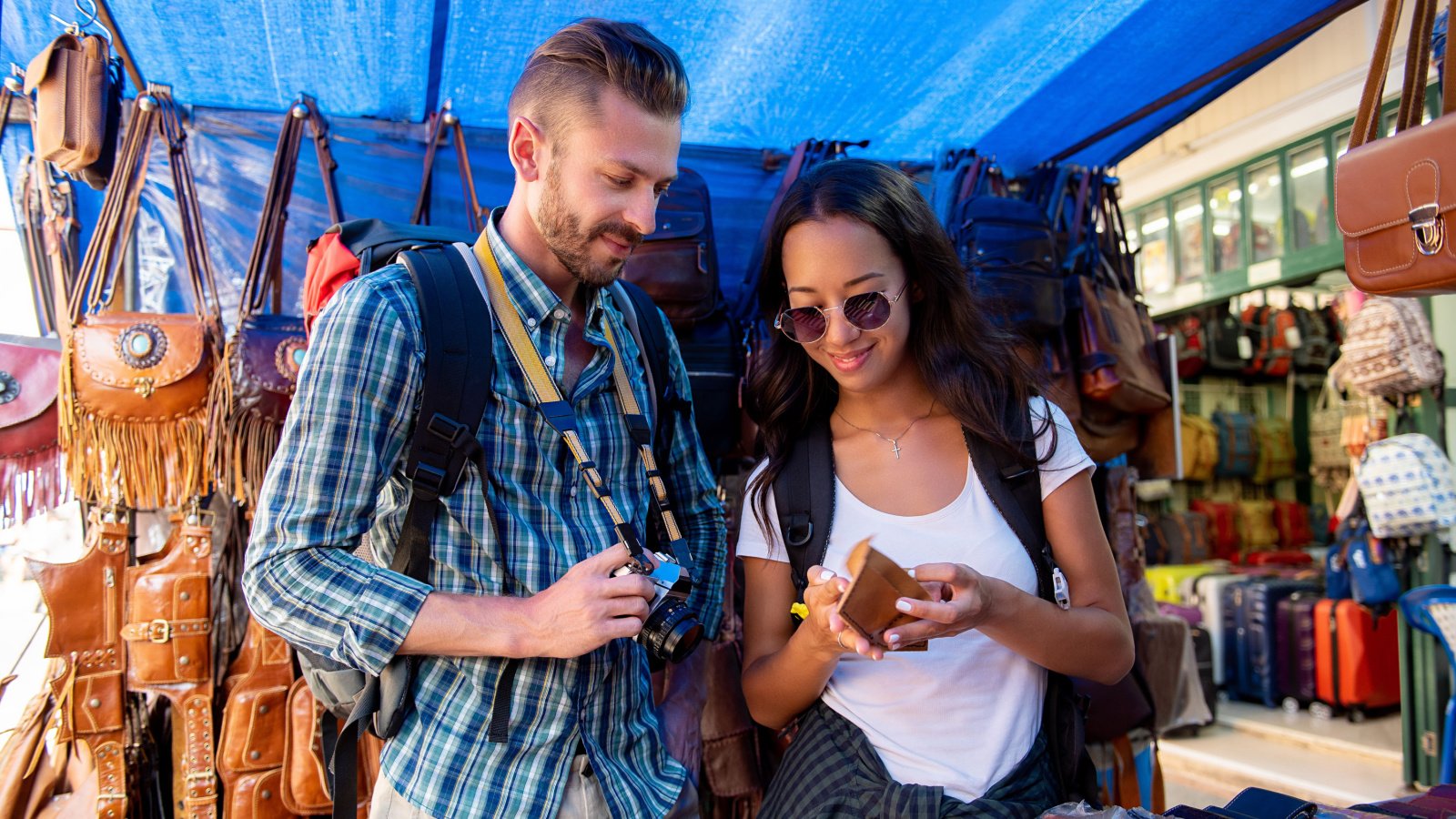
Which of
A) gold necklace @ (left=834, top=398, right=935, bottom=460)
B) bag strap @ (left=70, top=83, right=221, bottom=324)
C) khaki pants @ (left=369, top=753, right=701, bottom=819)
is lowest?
khaki pants @ (left=369, top=753, right=701, bottom=819)

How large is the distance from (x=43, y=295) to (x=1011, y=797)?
279cm

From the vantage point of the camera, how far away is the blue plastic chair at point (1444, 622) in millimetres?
4445

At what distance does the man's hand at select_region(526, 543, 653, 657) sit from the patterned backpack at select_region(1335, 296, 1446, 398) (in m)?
5.28

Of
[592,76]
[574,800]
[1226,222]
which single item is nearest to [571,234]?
[592,76]

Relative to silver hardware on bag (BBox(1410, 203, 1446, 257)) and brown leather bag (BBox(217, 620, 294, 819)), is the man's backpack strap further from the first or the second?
silver hardware on bag (BBox(1410, 203, 1446, 257))

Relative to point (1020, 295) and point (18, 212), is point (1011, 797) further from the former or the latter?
point (18, 212)

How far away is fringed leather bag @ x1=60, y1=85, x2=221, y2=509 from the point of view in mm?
2279

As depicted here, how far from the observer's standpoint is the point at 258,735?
7.71 ft

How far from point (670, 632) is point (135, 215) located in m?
2.12

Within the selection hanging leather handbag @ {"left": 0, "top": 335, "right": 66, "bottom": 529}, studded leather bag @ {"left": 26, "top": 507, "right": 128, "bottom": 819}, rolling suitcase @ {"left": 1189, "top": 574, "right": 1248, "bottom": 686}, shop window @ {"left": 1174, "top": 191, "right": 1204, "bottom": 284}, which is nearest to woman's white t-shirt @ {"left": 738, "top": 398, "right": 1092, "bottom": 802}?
studded leather bag @ {"left": 26, "top": 507, "right": 128, "bottom": 819}

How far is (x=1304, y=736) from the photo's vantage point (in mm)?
6160

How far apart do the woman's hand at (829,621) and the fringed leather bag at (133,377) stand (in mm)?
1722

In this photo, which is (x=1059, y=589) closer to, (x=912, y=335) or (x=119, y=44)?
(x=912, y=335)

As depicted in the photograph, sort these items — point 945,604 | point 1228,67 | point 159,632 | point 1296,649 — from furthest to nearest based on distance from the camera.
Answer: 1. point 1296,649
2. point 1228,67
3. point 159,632
4. point 945,604
